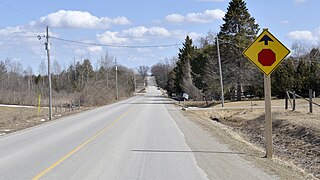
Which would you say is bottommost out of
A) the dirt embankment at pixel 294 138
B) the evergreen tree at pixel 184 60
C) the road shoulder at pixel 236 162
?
the dirt embankment at pixel 294 138

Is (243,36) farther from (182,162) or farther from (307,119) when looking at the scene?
(182,162)

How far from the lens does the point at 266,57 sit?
11.9m

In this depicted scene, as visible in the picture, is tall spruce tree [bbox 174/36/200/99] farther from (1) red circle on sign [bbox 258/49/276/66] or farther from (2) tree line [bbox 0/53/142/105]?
(1) red circle on sign [bbox 258/49/276/66]

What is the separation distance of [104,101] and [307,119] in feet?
167

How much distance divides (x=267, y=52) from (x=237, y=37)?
4521cm

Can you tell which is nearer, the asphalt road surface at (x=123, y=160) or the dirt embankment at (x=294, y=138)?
the asphalt road surface at (x=123, y=160)

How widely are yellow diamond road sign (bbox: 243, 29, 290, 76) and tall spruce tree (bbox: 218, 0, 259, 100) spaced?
147ft

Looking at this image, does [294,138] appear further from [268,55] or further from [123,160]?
[123,160]

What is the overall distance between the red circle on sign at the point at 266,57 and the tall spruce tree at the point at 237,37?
1770 inches

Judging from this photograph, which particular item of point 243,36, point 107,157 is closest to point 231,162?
point 107,157

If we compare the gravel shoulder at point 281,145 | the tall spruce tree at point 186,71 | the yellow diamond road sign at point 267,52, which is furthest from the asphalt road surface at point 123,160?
the tall spruce tree at point 186,71

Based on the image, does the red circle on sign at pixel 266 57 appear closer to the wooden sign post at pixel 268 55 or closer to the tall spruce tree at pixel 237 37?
the wooden sign post at pixel 268 55

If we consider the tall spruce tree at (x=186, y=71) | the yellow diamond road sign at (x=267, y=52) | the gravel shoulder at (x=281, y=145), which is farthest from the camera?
the tall spruce tree at (x=186, y=71)

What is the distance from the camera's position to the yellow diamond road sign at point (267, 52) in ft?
38.7
